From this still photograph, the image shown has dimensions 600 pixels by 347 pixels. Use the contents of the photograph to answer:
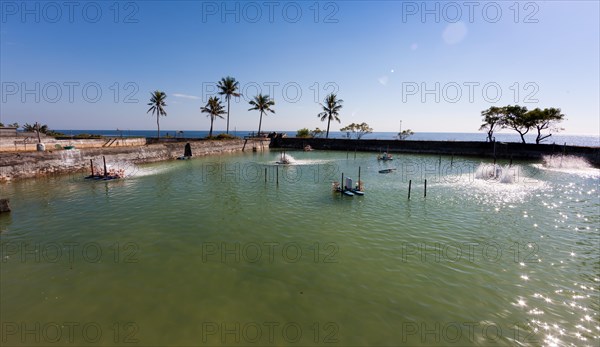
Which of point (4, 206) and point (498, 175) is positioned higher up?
point (498, 175)

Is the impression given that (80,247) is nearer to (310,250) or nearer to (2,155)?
(310,250)

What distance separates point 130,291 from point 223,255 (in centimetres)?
340

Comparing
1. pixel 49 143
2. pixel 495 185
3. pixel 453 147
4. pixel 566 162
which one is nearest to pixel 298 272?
pixel 495 185

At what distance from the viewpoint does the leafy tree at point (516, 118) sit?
1999 inches

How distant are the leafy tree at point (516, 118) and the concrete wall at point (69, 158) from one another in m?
63.8

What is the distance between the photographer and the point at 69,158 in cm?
3028

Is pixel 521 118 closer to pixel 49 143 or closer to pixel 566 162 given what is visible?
pixel 566 162

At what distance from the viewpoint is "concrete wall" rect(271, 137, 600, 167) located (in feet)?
147

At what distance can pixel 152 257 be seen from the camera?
1078 centimetres

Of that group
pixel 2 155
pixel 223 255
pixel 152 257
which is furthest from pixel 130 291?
pixel 2 155

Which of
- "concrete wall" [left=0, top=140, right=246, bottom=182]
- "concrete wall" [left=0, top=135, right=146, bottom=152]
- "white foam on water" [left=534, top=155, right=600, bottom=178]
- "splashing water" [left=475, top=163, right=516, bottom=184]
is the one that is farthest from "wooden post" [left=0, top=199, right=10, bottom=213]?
"white foam on water" [left=534, top=155, right=600, bottom=178]

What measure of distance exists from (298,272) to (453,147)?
57.8 m

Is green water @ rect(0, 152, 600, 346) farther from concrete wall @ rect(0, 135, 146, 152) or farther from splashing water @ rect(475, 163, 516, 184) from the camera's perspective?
concrete wall @ rect(0, 135, 146, 152)

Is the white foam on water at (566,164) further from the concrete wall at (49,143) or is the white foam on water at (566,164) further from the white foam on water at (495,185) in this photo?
the concrete wall at (49,143)
